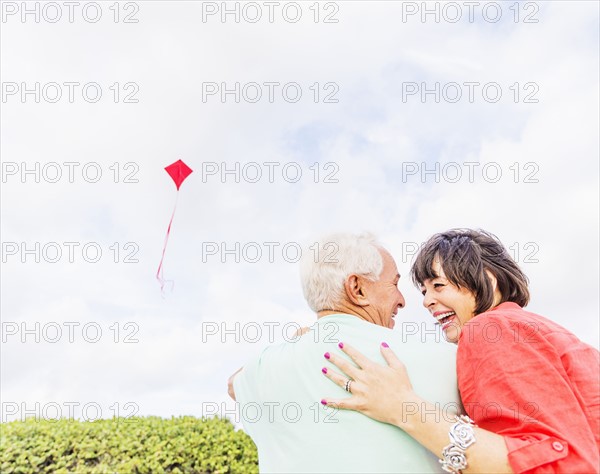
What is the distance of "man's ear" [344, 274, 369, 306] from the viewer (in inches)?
114

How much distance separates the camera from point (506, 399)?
7.83 ft

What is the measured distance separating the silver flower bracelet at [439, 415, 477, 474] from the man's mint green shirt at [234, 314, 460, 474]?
78 millimetres

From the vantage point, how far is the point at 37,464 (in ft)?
15.8

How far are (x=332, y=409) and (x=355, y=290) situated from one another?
57 cm

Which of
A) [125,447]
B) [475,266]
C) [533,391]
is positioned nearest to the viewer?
[533,391]

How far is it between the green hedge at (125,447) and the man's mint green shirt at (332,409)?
8.10 ft

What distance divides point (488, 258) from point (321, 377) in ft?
3.83

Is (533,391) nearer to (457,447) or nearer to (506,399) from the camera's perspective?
(506,399)

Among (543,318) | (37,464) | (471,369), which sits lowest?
(37,464)

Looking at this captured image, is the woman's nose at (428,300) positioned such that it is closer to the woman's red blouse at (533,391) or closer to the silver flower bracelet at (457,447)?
the woman's red blouse at (533,391)

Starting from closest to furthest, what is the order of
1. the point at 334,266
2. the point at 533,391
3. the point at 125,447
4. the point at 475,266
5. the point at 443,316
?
the point at 533,391, the point at 334,266, the point at 475,266, the point at 443,316, the point at 125,447

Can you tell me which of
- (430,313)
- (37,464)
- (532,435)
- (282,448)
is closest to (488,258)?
(430,313)

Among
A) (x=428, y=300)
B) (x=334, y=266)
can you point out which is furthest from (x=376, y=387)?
(x=428, y=300)

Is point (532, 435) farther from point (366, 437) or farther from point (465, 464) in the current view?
point (366, 437)
